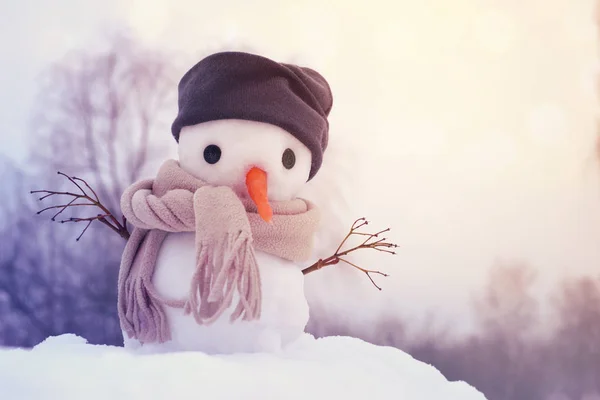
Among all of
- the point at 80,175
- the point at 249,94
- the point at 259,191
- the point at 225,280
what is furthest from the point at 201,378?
the point at 80,175

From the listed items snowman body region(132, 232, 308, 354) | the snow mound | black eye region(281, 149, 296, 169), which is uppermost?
black eye region(281, 149, 296, 169)

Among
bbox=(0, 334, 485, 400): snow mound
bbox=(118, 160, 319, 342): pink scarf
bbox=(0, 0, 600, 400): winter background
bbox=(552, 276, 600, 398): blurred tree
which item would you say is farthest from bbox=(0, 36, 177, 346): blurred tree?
bbox=(552, 276, 600, 398): blurred tree

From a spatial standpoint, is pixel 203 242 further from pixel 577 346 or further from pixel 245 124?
pixel 577 346

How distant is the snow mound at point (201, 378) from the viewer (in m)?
0.59

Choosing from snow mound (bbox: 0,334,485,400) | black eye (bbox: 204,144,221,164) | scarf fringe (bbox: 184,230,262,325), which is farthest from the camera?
black eye (bbox: 204,144,221,164)

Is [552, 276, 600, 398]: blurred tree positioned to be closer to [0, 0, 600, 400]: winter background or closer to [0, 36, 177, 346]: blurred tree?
[0, 0, 600, 400]: winter background

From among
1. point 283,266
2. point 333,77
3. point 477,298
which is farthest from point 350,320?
point 333,77

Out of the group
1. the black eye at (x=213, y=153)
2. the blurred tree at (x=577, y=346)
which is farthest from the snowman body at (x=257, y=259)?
the blurred tree at (x=577, y=346)

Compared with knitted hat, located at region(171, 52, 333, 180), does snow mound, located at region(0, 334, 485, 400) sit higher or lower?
lower

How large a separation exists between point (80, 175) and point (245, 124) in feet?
1.68

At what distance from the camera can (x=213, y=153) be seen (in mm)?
830

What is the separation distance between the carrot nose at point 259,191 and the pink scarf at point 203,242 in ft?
0.07

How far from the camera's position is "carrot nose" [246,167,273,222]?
0.78 meters

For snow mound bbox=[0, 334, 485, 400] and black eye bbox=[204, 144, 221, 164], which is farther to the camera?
black eye bbox=[204, 144, 221, 164]
